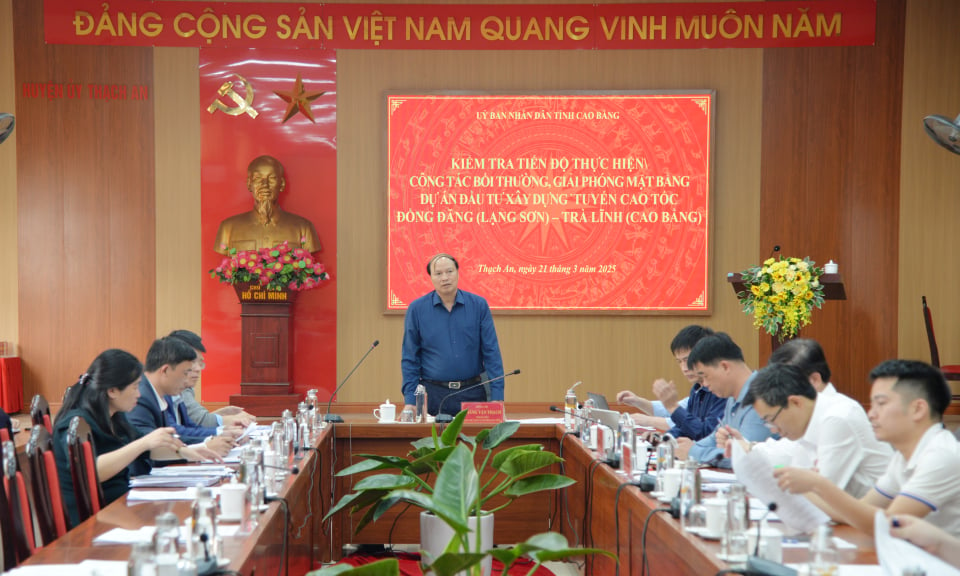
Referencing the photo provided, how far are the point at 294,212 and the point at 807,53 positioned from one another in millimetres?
4151

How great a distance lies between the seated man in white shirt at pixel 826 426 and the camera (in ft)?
8.18

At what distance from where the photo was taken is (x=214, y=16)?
7.00 m

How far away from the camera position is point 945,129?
5734mm

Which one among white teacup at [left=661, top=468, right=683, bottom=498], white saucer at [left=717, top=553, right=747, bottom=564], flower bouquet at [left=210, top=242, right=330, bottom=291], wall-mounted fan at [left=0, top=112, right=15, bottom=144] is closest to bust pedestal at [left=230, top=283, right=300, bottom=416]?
flower bouquet at [left=210, top=242, right=330, bottom=291]

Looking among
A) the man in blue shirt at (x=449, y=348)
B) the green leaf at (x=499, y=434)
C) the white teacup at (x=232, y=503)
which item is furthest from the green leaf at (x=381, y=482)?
the man in blue shirt at (x=449, y=348)

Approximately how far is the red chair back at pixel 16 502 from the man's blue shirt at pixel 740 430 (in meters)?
2.09

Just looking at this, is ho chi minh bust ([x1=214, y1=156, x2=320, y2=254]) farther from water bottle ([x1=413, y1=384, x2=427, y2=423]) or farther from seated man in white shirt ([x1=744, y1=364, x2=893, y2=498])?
seated man in white shirt ([x1=744, y1=364, x2=893, y2=498])

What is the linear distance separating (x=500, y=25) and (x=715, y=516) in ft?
18.0

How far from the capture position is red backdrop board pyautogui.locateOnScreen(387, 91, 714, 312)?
7008 mm

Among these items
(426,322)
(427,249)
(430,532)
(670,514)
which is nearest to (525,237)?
(427,249)

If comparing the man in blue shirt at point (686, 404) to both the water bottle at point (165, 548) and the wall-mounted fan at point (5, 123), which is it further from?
the wall-mounted fan at point (5, 123)

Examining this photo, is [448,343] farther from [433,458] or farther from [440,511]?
[440,511]

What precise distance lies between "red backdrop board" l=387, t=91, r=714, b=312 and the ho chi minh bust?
0.70 m

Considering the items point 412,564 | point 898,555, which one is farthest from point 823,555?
point 412,564
